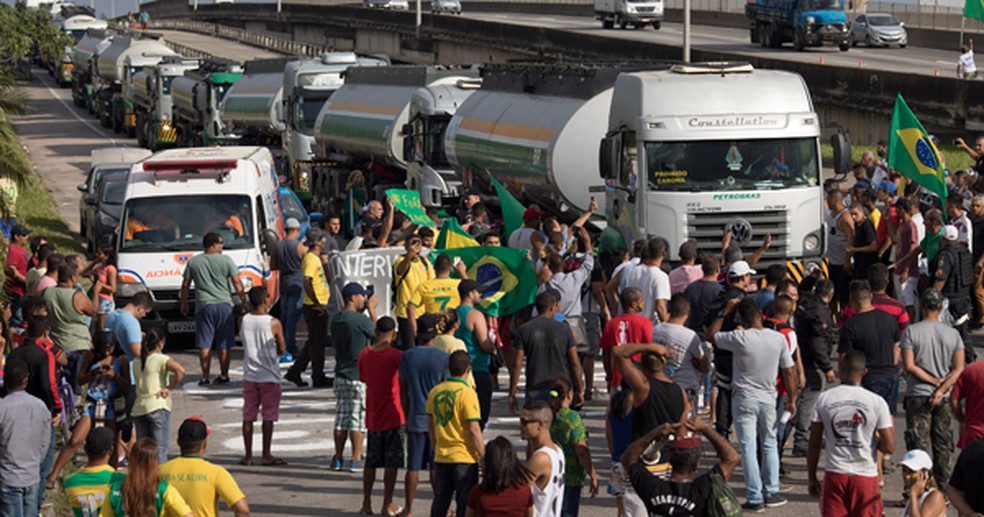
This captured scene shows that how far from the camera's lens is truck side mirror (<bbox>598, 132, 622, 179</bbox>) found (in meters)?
20.4

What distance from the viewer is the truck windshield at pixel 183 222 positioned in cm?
2144

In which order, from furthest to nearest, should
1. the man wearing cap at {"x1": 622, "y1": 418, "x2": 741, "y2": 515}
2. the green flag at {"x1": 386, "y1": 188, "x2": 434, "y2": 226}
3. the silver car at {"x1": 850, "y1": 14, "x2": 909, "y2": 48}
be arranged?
the silver car at {"x1": 850, "y1": 14, "x2": 909, "y2": 48} < the green flag at {"x1": 386, "y1": 188, "x2": 434, "y2": 226} < the man wearing cap at {"x1": 622, "y1": 418, "x2": 741, "y2": 515}

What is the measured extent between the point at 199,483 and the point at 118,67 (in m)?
58.2

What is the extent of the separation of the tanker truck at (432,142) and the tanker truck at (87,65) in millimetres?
43754

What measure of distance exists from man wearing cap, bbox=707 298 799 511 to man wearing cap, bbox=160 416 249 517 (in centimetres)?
441

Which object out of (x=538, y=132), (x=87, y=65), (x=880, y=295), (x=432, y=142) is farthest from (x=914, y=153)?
(x=87, y=65)

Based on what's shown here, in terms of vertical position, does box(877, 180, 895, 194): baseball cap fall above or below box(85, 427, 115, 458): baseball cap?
below

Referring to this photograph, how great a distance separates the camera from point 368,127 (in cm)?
3341

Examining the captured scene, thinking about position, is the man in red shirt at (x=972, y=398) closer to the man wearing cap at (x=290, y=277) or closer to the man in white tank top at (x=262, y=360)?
the man in white tank top at (x=262, y=360)

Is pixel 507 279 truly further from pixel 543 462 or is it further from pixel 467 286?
pixel 543 462

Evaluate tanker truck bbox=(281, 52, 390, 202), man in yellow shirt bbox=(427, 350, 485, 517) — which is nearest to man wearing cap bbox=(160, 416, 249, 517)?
man in yellow shirt bbox=(427, 350, 485, 517)

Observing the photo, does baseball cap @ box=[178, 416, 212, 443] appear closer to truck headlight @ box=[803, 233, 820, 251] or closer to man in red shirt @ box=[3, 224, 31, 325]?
man in red shirt @ box=[3, 224, 31, 325]

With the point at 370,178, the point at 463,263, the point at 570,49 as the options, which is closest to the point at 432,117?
the point at 370,178

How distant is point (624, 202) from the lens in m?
20.8
